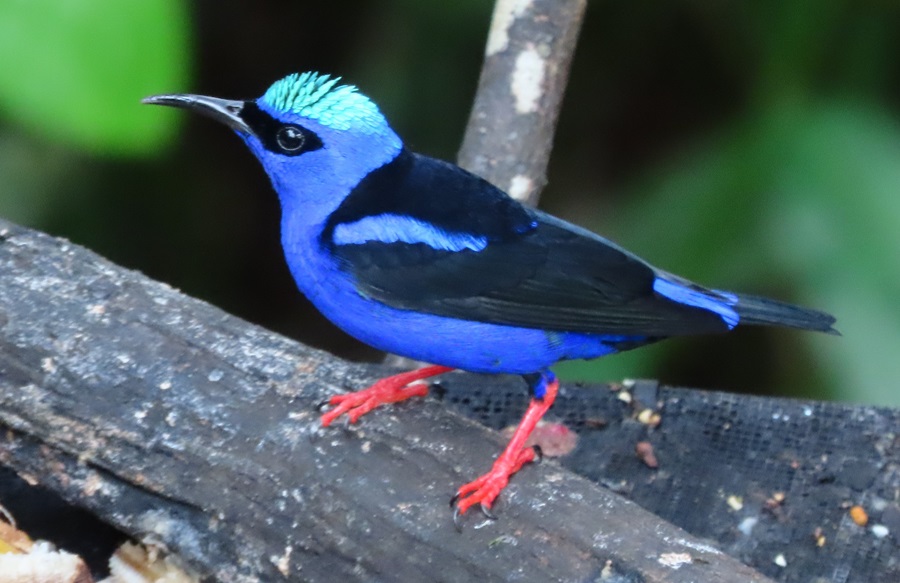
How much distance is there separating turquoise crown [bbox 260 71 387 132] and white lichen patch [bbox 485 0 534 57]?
102cm

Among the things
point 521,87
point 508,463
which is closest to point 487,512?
point 508,463

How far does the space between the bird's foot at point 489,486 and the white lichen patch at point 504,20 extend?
5.34 ft

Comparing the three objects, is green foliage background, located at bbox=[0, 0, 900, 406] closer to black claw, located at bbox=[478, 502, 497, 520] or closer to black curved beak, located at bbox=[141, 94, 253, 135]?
black curved beak, located at bbox=[141, 94, 253, 135]

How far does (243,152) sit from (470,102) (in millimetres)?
1248

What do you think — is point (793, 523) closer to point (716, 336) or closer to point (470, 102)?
point (716, 336)

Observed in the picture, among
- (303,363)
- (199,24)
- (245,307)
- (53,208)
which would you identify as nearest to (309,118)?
(303,363)

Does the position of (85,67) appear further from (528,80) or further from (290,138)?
(528,80)

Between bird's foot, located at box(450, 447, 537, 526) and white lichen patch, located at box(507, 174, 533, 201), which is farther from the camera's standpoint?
white lichen patch, located at box(507, 174, 533, 201)

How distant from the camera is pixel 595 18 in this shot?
4746mm

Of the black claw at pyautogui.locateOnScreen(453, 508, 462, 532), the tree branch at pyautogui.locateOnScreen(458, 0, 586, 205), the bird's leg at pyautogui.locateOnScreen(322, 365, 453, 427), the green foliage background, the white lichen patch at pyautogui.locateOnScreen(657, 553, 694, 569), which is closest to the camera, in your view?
the white lichen patch at pyautogui.locateOnScreen(657, 553, 694, 569)

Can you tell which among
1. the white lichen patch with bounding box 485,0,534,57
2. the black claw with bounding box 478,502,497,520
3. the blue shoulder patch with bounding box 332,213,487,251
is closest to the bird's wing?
the blue shoulder patch with bounding box 332,213,487,251

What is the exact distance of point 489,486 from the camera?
232 cm

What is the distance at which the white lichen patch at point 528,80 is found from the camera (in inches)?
140

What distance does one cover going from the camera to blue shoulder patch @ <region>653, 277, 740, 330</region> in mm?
2686
